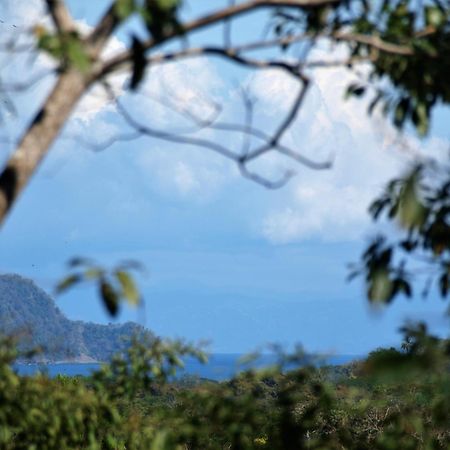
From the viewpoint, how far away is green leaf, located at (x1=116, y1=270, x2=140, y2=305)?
3490 mm

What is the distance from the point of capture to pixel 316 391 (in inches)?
201

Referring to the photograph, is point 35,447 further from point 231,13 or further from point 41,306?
point 41,306

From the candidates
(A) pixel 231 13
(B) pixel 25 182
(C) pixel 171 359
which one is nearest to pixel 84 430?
(C) pixel 171 359

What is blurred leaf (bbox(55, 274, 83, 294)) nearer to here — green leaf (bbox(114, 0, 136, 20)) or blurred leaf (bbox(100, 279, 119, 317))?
blurred leaf (bbox(100, 279, 119, 317))

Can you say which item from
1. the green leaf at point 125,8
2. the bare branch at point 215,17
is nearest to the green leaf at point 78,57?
the green leaf at point 125,8

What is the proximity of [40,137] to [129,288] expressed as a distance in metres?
0.93

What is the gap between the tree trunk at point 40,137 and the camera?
13.5ft

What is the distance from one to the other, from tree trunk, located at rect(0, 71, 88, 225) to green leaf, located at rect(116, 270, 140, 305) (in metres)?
0.79

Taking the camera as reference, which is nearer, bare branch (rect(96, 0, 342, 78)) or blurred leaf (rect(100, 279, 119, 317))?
blurred leaf (rect(100, 279, 119, 317))

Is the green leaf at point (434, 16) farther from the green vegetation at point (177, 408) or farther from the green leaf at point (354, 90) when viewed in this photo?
the green vegetation at point (177, 408)

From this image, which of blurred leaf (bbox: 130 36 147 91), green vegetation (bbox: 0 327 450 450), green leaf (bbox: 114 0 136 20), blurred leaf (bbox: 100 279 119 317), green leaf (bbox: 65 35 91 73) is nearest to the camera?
green leaf (bbox: 65 35 91 73)

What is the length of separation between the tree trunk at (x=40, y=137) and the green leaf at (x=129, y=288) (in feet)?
2.60

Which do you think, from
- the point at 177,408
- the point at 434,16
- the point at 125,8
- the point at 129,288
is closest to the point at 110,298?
the point at 129,288

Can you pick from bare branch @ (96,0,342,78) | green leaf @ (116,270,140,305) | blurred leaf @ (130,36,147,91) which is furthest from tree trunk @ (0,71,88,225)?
green leaf @ (116,270,140,305)
